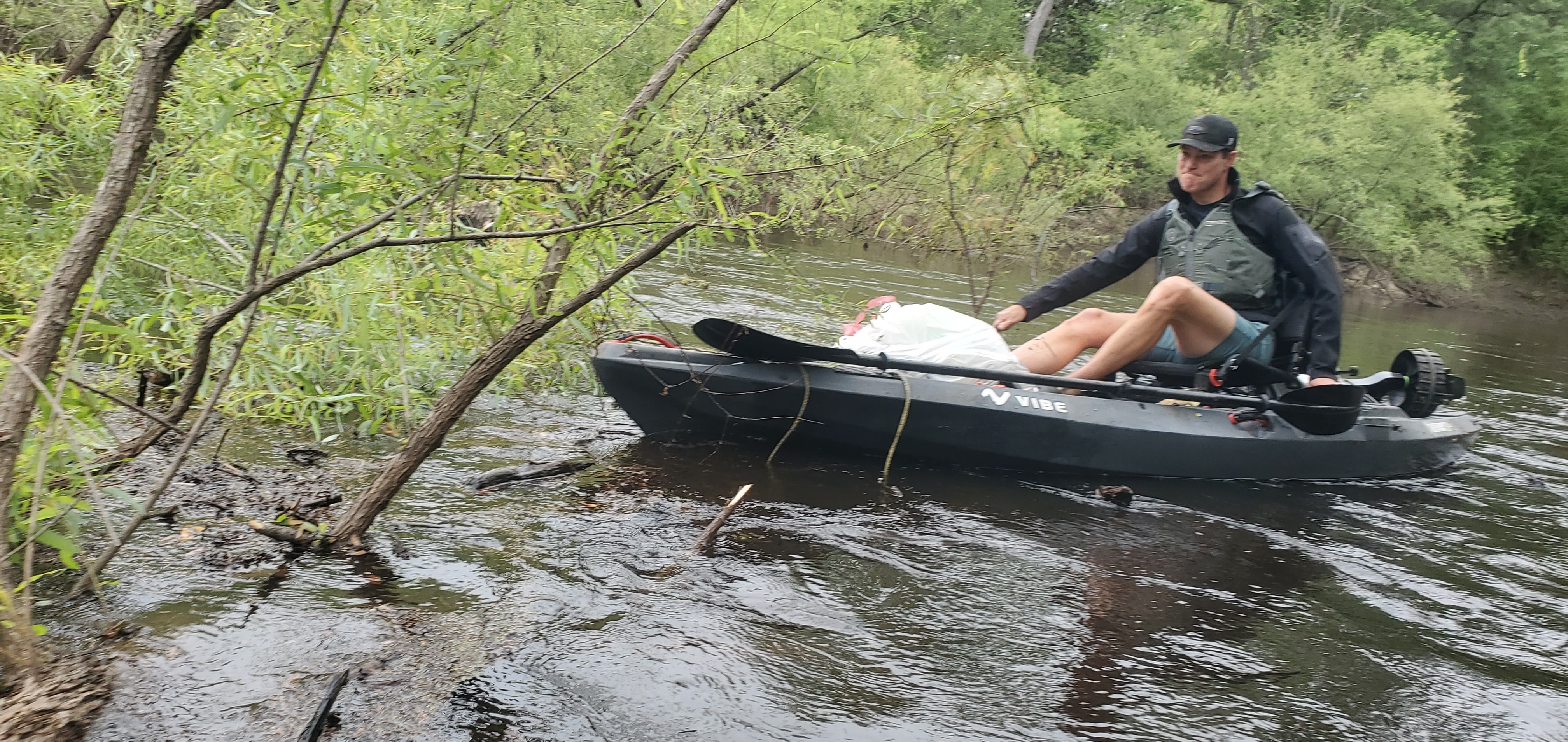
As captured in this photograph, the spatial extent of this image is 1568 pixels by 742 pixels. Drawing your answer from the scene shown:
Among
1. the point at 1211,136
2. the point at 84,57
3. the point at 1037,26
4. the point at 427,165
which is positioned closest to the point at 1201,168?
the point at 1211,136

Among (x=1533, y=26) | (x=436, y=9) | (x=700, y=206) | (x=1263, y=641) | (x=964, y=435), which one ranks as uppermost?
(x=1533, y=26)

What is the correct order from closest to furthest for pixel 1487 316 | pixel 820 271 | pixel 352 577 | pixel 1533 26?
pixel 352 577 < pixel 820 271 < pixel 1487 316 < pixel 1533 26

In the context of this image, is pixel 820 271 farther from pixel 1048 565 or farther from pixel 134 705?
pixel 134 705

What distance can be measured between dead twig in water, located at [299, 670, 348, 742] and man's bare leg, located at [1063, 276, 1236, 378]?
12.7 feet

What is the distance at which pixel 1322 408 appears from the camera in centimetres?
538

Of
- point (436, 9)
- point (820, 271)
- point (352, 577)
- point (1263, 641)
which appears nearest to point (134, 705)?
point (352, 577)

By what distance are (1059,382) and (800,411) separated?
1.32m

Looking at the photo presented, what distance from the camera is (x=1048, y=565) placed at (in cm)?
415

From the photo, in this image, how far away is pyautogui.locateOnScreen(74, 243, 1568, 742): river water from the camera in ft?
8.91

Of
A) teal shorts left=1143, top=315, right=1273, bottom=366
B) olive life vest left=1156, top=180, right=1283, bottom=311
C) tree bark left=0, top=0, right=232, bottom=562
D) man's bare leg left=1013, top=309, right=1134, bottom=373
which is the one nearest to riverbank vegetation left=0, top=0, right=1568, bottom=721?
tree bark left=0, top=0, right=232, bottom=562

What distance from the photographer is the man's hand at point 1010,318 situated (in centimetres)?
543

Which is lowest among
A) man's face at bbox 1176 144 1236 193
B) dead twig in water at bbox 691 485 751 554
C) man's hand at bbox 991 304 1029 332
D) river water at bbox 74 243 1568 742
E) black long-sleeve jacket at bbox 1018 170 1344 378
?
river water at bbox 74 243 1568 742

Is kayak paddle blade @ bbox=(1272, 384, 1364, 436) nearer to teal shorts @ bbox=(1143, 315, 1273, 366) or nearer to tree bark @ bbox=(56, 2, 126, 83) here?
teal shorts @ bbox=(1143, 315, 1273, 366)

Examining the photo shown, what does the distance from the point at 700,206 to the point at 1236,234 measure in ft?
9.67
